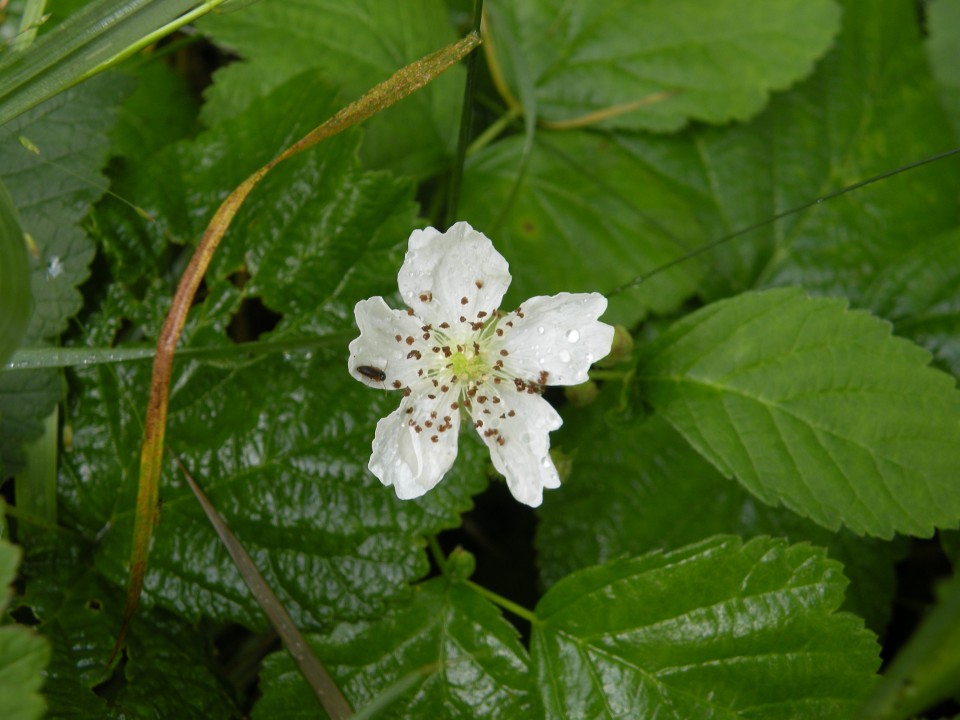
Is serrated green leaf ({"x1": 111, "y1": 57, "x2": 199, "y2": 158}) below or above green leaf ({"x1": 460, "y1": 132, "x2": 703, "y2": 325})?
above

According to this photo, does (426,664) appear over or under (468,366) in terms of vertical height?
under

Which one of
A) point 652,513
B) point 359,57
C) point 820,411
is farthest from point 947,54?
point 359,57

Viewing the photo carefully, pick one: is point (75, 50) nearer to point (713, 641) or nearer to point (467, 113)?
point (467, 113)

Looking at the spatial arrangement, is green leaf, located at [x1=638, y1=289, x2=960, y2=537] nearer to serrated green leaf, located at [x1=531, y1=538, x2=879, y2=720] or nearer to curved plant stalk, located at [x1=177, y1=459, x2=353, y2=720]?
serrated green leaf, located at [x1=531, y1=538, x2=879, y2=720]

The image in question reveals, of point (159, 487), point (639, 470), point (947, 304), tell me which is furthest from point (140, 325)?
point (947, 304)

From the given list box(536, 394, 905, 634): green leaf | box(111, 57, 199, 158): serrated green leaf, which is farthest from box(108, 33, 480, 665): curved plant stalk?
box(536, 394, 905, 634): green leaf

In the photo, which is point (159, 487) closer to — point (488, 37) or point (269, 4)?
point (269, 4)

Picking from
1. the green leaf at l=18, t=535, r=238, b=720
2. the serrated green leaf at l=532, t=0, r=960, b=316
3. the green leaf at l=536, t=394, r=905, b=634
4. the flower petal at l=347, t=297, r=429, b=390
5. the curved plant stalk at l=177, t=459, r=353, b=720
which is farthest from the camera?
the serrated green leaf at l=532, t=0, r=960, b=316
